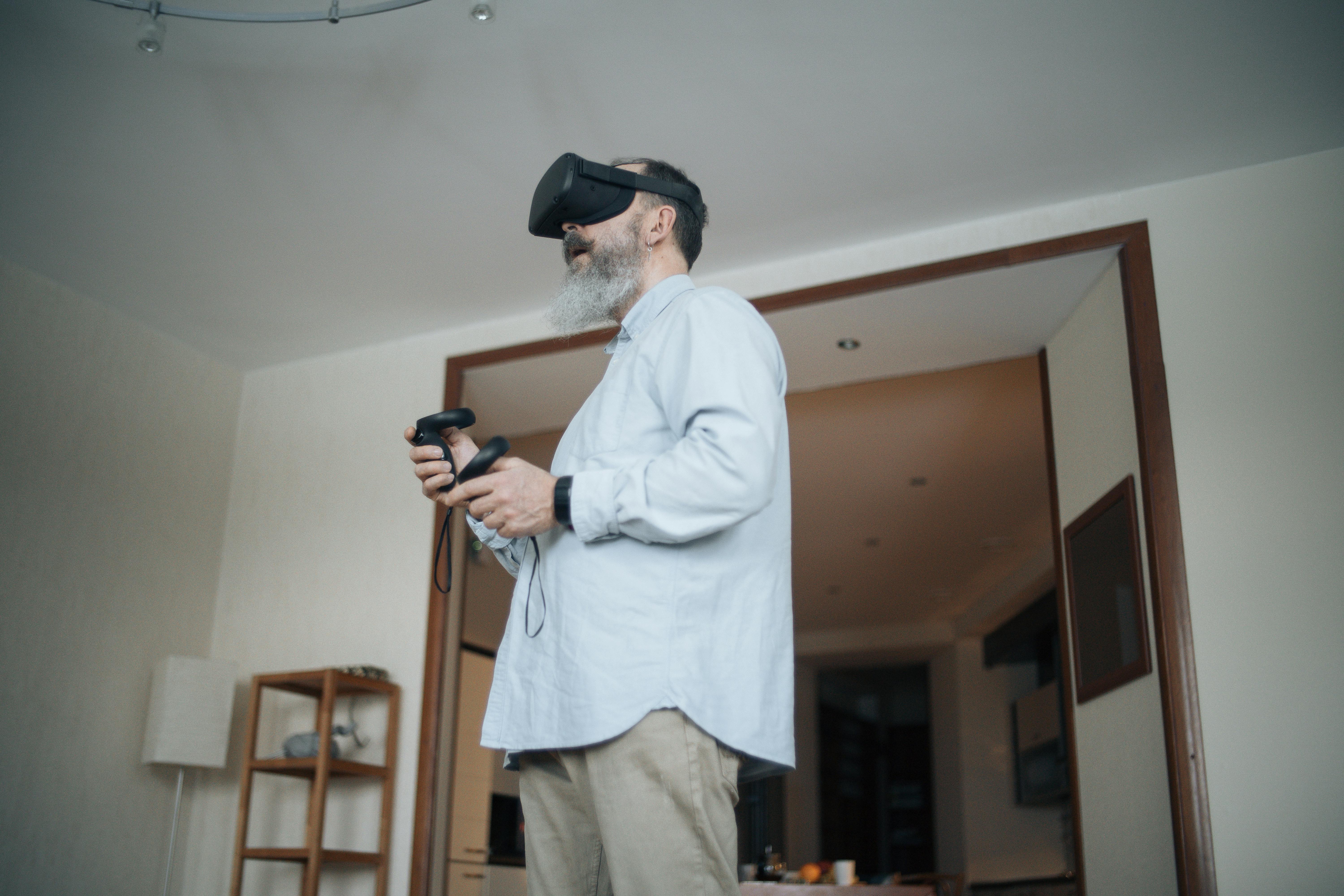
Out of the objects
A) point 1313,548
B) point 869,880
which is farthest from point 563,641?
point 869,880

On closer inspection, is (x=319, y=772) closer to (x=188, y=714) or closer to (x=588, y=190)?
(x=188, y=714)

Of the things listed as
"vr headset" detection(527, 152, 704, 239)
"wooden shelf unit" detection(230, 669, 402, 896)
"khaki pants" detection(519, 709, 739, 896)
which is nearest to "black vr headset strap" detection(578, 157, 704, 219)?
"vr headset" detection(527, 152, 704, 239)

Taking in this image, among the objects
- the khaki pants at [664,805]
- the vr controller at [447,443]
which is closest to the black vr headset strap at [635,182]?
the vr controller at [447,443]

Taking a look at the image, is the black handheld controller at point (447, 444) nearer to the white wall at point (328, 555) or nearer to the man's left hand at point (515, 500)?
the man's left hand at point (515, 500)

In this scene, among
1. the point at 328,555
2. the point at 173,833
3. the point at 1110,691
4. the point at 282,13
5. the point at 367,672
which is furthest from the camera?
the point at 328,555

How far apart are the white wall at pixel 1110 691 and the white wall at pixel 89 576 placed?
3.26 meters

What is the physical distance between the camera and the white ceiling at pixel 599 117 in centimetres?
268

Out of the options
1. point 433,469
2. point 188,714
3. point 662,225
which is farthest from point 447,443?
point 188,714

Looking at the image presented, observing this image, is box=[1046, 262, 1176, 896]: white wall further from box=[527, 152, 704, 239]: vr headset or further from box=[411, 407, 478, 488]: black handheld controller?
box=[411, 407, 478, 488]: black handheld controller

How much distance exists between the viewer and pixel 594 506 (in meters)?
1.23

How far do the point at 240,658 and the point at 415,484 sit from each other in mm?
998

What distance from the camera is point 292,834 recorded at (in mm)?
3898

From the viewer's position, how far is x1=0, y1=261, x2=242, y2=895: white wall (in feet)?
11.9

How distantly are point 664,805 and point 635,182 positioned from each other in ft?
2.89
